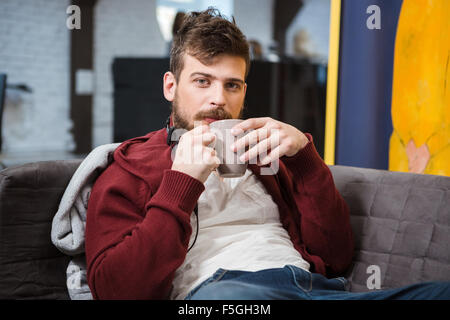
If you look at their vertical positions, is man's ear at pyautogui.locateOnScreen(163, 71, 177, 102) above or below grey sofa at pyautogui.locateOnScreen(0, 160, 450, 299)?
above

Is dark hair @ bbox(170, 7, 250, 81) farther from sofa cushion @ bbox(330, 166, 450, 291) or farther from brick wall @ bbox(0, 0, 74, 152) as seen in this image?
brick wall @ bbox(0, 0, 74, 152)

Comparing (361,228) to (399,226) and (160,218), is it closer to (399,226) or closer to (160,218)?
(399,226)

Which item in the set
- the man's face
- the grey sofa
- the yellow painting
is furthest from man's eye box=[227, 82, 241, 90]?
the yellow painting

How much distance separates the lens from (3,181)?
39.4 inches

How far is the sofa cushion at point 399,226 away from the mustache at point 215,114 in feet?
1.47

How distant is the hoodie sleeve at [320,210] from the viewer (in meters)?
1.10

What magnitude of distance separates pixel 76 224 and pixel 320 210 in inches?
23.5

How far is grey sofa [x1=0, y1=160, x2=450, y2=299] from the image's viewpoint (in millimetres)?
1005

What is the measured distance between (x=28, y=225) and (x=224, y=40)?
0.66 meters

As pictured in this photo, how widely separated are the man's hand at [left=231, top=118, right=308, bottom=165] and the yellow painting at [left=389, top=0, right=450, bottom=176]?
0.75 metres

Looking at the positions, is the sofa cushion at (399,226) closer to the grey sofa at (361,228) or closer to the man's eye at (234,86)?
the grey sofa at (361,228)

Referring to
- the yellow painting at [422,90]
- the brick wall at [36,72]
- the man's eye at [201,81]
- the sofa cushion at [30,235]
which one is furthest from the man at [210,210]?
the brick wall at [36,72]

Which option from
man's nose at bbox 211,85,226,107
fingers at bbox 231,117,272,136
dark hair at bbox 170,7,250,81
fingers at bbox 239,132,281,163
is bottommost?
fingers at bbox 239,132,281,163
